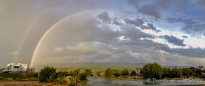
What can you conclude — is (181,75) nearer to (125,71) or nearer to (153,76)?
(153,76)

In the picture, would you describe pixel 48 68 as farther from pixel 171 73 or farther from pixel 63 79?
pixel 171 73

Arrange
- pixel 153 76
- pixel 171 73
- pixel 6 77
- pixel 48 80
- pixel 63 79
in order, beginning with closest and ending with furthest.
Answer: pixel 63 79
pixel 48 80
pixel 6 77
pixel 153 76
pixel 171 73

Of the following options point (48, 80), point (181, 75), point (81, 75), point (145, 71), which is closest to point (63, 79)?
point (48, 80)

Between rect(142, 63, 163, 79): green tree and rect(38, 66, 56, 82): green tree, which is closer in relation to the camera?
rect(38, 66, 56, 82): green tree

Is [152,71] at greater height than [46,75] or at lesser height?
lesser

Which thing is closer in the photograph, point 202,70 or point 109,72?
point 109,72

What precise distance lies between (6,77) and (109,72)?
43.4 m

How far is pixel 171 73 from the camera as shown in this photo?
290ft

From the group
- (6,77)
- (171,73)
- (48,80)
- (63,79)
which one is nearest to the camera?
(63,79)

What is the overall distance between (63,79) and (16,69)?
158 feet

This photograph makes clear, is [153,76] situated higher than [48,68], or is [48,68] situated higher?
[48,68]

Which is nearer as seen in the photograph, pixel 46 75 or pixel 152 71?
pixel 46 75

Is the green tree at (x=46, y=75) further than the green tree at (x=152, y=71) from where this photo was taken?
No

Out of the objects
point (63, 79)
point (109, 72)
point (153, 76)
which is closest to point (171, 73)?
point (153, 76)
